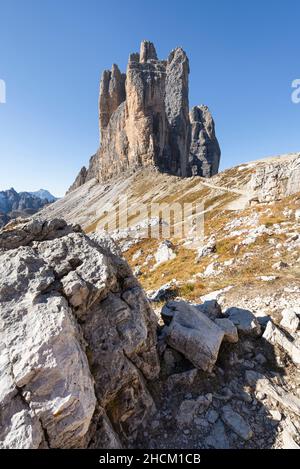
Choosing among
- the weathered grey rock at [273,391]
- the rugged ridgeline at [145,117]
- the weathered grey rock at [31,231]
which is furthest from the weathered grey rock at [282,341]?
the rugged ridgeline at [145,117]

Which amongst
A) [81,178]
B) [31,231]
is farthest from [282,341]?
[81,178]

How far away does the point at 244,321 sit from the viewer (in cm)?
1047

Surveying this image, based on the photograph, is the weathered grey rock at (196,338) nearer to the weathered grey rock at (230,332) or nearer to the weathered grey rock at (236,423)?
the weathered grey rock at (230,332)

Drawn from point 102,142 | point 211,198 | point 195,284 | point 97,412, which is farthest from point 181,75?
point 97,412

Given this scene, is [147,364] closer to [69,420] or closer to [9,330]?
[69,420]

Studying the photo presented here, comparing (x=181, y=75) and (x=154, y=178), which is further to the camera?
(x=181, y=75)

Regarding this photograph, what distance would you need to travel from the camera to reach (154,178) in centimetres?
11856

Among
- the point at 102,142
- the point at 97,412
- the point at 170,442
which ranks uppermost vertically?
the point at 102,142

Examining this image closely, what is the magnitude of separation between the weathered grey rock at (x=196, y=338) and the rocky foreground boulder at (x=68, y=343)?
843 mm

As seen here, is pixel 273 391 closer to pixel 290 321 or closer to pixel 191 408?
pixel 191 408

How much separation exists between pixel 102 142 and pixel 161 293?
16100 cm

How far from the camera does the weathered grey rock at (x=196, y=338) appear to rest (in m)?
8.45

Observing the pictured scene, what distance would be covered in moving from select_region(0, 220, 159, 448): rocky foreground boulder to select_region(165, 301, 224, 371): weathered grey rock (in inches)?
33.2

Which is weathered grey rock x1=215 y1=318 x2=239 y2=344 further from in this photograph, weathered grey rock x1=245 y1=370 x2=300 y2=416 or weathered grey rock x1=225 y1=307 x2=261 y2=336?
weathered grey rock x1=245 y1=370 x2=300 y2=416
